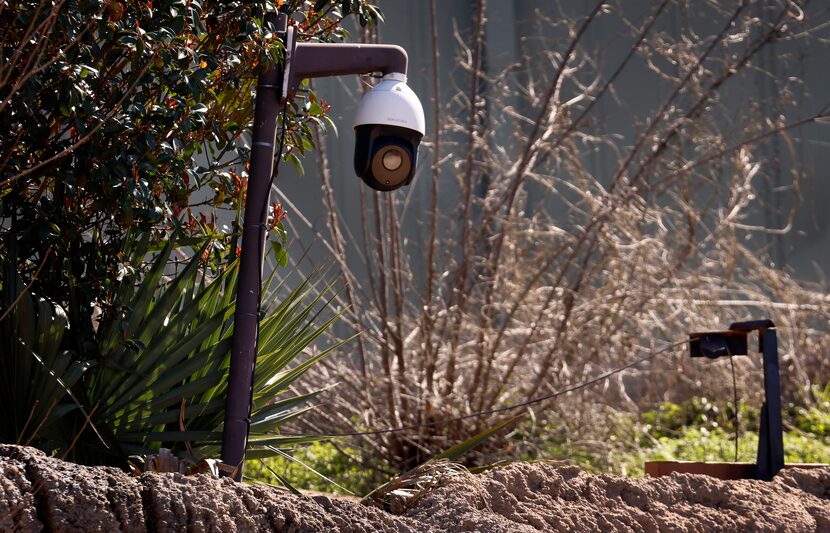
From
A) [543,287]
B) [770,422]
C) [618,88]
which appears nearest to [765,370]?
[770,422]

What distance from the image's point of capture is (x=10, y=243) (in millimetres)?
3295

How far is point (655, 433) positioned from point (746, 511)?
15.0ft

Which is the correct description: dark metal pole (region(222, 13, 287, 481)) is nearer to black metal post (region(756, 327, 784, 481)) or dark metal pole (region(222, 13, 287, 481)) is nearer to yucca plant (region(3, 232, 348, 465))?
yucca plant (region(3, 232, 348, 465))

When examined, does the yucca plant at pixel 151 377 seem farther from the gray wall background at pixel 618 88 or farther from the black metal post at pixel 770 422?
the gray wall background at pixel 618 88

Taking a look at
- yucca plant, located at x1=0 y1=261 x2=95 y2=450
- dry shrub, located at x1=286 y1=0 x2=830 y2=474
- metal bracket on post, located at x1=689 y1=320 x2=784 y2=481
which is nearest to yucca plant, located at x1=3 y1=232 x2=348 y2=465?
yucca plant, located at x1=0 y1=261 x2=95 y2=450

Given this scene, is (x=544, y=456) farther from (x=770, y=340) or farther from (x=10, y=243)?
(x=10, y=243)

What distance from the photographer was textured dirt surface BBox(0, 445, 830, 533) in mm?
2023

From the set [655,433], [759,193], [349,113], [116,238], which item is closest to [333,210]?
[349,113]

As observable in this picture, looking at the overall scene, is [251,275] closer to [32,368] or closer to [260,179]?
[260,179]

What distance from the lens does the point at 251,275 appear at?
10.8ft

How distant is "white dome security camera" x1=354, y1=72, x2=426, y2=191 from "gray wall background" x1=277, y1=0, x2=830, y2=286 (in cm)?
464

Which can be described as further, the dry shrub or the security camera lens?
the dry shrub

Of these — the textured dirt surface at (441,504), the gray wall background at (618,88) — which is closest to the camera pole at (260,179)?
the textured dirt surface at (441,504)

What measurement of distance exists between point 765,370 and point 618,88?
17.8ft
